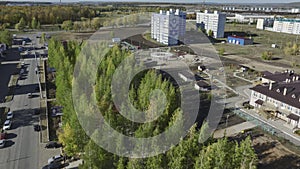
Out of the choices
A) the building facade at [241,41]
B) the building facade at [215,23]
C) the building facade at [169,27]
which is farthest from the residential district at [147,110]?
the building facade at [215,23]

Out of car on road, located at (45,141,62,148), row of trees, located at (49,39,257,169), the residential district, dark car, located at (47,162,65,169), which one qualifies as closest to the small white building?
the residential district

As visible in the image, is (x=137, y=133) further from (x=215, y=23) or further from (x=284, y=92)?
(x=215, y=23)

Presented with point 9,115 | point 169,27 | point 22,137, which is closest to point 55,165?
point 22,137

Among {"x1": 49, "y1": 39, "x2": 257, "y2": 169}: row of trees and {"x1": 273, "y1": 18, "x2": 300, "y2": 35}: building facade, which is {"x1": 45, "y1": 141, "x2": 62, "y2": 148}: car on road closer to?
{"x1": 49, "y1": 39, "x2": 257, "y2": 169}: row of trees

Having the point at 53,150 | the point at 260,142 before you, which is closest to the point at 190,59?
the point at 260,142

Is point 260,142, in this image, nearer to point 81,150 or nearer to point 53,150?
point 81,150

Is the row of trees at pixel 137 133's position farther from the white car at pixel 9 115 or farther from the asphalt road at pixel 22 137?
the white car at pixel 9 115
